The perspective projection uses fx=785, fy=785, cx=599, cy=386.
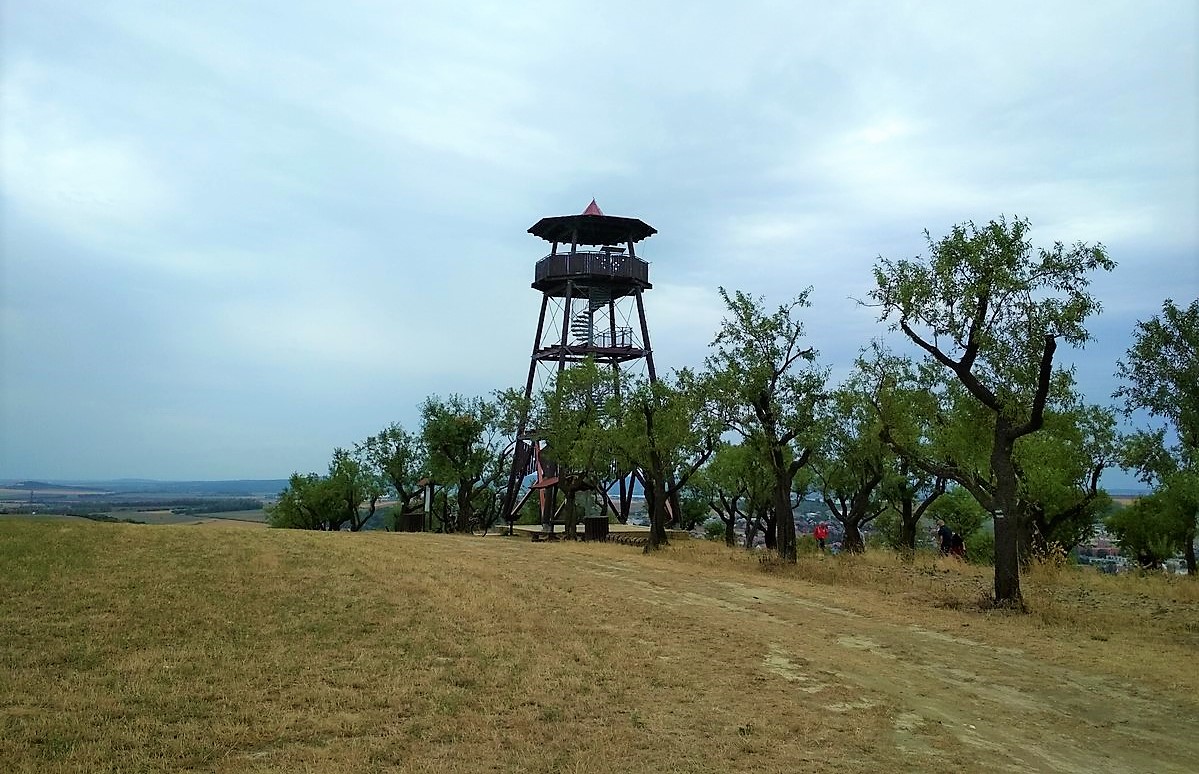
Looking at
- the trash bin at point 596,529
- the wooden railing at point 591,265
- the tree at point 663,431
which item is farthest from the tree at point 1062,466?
the wooden railing at point 591,265

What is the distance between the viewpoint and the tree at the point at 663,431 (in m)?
26.6

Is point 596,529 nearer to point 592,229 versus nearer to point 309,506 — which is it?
point 592,229

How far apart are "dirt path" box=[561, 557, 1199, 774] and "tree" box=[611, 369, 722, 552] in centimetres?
1134

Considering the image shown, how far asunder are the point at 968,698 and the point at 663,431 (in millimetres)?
19837

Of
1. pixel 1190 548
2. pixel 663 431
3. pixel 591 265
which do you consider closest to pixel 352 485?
pixel 591 265

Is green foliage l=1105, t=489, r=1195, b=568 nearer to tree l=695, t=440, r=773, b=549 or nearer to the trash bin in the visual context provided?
tree l=695, t=440, r=773, b=549

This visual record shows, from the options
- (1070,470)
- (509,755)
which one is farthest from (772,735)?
(1070,470)

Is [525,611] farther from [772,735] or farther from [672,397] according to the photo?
[672,397]

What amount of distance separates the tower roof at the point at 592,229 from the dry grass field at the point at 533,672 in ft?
94.7

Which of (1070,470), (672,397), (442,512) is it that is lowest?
(442,512)

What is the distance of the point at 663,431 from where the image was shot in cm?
2941

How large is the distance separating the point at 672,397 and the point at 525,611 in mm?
17105

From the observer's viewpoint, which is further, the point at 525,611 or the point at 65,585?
the point at 525,611

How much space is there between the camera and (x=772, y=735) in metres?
7.94
